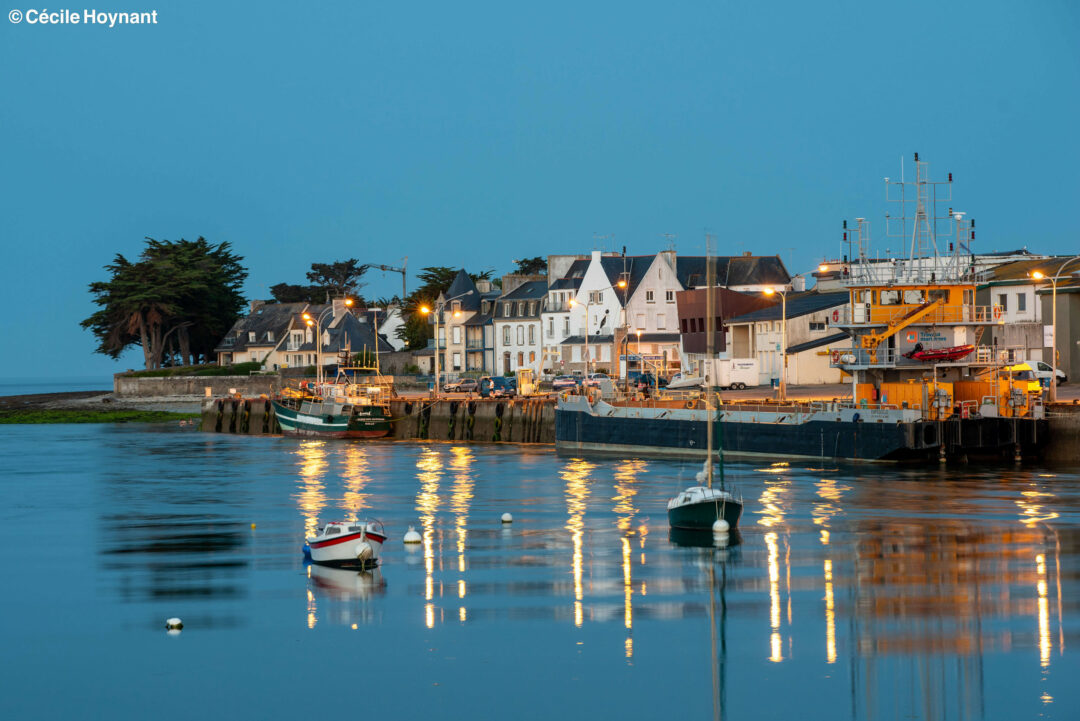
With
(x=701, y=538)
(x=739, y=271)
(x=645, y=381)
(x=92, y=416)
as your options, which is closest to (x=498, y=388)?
(x=645, y=381)

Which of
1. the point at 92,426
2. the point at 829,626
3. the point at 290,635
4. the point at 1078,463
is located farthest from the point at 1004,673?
the point at 92,426

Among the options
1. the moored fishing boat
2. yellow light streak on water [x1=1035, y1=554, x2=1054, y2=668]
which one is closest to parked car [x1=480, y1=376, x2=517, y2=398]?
the moored fishing boat

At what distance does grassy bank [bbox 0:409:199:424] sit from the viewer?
126188 millimetres

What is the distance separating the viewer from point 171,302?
14850 cm

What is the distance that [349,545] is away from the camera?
3700cm

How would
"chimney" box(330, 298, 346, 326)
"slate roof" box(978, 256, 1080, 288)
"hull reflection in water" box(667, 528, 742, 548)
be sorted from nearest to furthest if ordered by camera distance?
"hull reflection in water" box(667, 528, 742, 548)
"slate roof" box(978, 256, 1080, 288)
"chimney" box(330, 298, 346, 326)

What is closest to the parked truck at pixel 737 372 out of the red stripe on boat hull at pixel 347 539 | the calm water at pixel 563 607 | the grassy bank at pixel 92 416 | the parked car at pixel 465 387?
the parked car at pixel 465 387

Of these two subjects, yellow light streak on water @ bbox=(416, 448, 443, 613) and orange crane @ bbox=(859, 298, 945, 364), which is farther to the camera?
orange crane @ bbox=(859, 298, 945, 364)

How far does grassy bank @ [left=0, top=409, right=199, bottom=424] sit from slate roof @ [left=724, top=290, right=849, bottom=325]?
2136 inches

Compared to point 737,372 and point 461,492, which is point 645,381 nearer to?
point 737,372

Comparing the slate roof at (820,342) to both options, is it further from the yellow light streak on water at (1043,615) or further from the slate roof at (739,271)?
the yellow light streak on water at (1043,615)

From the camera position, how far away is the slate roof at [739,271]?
123312mm

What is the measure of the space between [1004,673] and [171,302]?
132 meters

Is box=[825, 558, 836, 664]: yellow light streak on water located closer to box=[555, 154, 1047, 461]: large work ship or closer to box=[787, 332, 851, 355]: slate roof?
box=[555, 154, 1047, 461]: large work ship
